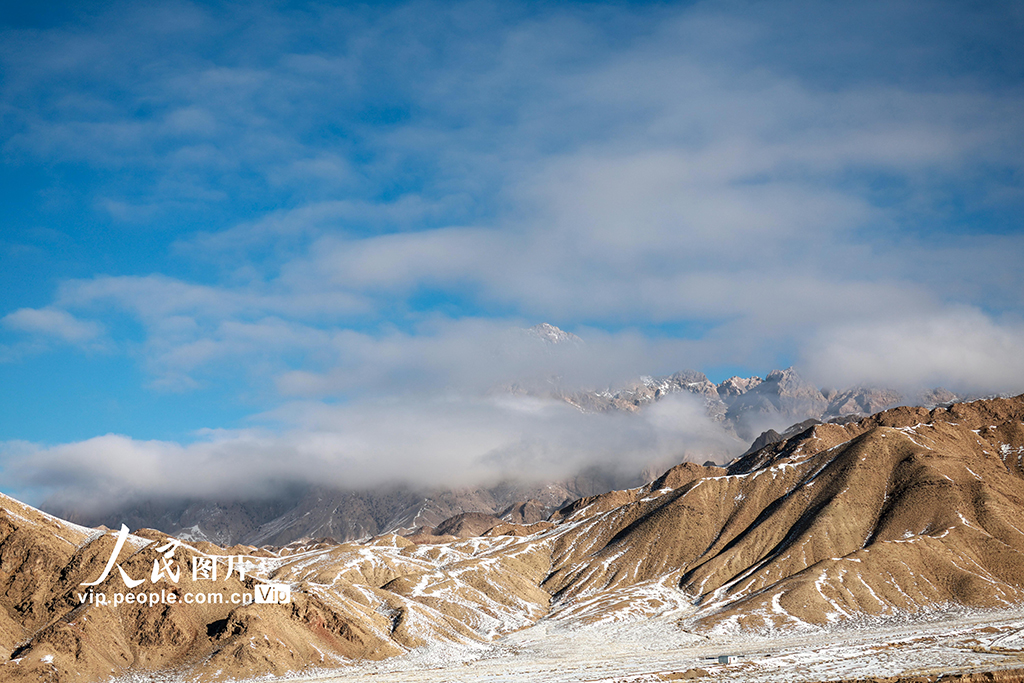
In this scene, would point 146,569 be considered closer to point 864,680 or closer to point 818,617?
point 864,680

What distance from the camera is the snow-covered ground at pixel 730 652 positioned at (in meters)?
109

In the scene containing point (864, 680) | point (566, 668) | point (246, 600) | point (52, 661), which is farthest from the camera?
→ point (246, 600)

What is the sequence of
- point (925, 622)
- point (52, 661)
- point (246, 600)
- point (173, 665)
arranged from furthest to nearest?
point (925, 622)
point (246, 600)
point (173, 665)
point (52, 661)

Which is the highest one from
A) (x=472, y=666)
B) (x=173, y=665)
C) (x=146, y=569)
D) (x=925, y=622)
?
(x=146, y=569)

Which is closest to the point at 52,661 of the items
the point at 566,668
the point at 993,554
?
the point at 566,668

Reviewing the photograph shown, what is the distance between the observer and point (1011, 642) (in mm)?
120000

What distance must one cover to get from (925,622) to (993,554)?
135 feet

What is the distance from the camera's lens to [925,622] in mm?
170500

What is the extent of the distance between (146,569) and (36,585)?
657 inches

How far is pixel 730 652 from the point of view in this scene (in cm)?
14800

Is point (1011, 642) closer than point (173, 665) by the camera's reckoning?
Yes

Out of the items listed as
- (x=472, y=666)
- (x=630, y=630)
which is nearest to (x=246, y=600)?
(x=472, y=666)

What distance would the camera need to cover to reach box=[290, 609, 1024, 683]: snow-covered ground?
108756mm

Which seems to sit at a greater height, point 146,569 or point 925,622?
point 146,569
